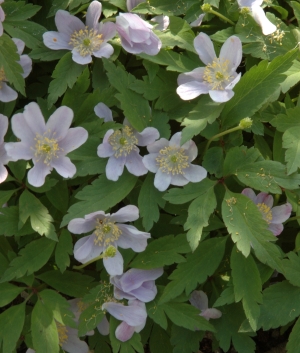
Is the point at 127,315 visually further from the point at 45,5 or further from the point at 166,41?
the point at 45,5

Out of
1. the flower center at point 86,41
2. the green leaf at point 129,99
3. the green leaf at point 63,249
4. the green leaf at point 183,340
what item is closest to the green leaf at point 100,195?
the green leaf at point 63,249

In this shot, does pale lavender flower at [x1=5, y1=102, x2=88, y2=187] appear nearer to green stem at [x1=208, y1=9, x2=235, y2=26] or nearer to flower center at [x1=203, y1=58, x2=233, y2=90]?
flower center at [x1=203, y1=58, x2=233, y2=90]

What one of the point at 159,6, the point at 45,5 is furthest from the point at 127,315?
the point at 45,5

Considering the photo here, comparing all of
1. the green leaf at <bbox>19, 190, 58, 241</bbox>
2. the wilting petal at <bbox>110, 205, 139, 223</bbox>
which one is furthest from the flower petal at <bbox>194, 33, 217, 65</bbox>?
the green leaf at <bbox>19, 190, 58, 241</bbox>

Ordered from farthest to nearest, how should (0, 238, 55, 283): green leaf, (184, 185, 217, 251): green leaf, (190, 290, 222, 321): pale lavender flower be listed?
(190, 290, 222, 321): pale lavender flower, (0, 238, 55, 283): green leaf, (184, 185, 217, 251): green leaf

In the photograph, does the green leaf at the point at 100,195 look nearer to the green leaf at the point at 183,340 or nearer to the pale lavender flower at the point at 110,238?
the pale lavender flower at the point at 110,238
